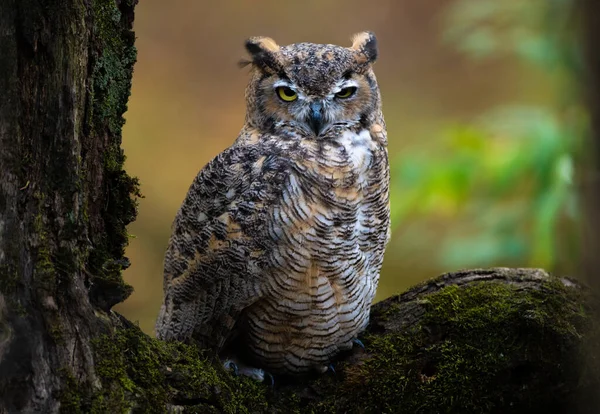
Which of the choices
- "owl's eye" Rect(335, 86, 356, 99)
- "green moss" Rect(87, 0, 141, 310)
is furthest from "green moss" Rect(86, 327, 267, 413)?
"owl's eye" Rect(335, 86, 356, 99)

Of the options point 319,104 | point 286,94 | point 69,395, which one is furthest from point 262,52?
point 69,395

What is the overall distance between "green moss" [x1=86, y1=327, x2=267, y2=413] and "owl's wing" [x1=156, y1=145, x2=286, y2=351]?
0.16 metres

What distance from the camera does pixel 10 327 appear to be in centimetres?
129

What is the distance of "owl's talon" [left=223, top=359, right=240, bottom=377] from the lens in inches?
78.5

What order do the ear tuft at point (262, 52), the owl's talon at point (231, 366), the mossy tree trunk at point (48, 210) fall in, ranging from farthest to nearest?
the ear tuft at point (262, 52), the owl's talon at point (231, 366), the mossy tree trunk at point (48, 210)

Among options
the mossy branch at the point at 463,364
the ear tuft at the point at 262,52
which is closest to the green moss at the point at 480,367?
the mossy branch at the point at 463,364

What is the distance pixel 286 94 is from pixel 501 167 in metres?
1.01

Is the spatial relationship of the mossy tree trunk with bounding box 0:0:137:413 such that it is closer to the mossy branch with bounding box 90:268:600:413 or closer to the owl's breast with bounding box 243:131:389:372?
the mossy branch with bounding box 90:268:600:413

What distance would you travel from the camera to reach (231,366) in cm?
202

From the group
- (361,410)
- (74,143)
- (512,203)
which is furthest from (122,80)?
(512,203)

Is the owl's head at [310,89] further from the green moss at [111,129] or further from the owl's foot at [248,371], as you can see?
the owl's foot at [248,371]

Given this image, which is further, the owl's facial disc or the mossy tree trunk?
the owl's facial disc

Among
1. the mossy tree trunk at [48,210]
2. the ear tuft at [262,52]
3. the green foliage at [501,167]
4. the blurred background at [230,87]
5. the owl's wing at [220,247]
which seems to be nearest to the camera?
the mossy tree trunk at [48,210]

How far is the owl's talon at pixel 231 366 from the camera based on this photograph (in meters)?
1.99
